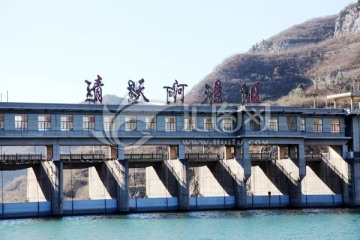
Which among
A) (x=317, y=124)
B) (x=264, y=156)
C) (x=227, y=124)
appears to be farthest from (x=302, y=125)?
(x=264, y=156)

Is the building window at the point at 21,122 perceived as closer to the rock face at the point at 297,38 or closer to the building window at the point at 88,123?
the building window at the point at 88,123

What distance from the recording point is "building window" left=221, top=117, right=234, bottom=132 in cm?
6116

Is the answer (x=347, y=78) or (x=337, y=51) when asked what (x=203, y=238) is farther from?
(x=337, y=51)

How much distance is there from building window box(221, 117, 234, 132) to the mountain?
5372 cm

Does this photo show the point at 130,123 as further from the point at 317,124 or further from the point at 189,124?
the point at 317,124

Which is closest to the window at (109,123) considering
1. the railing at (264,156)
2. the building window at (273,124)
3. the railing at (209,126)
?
the railing at (209,126)

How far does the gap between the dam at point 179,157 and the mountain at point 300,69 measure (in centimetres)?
4877

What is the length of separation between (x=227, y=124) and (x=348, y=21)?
393 ft

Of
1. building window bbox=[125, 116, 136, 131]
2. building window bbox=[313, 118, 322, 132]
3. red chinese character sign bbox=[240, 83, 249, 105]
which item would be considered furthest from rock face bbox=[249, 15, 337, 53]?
building window bbox=[125, 116, 136, 131]

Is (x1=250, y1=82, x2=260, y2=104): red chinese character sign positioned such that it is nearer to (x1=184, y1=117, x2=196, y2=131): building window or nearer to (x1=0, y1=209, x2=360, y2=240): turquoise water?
(x1=184, y1=117, x2=196, y2=131): building window

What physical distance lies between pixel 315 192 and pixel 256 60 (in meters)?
90.1

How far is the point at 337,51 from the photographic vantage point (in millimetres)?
159125

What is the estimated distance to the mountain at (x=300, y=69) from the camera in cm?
13088

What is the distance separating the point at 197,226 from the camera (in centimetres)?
4719
